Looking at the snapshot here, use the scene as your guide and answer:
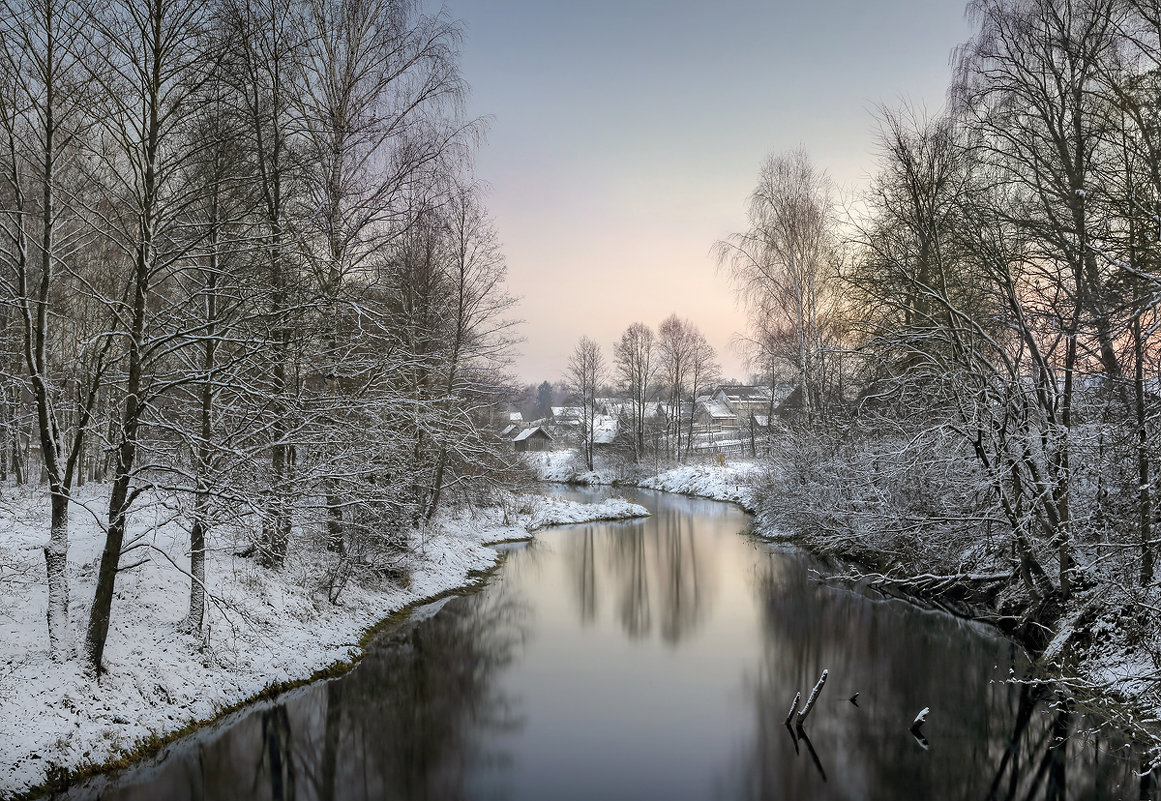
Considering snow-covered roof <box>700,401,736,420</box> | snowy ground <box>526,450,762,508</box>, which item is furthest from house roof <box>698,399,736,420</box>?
snowy ground <box>526,450,762,508</box>

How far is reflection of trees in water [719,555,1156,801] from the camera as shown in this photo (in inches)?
260

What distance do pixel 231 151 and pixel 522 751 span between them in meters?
7.65

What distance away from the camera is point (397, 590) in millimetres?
12852

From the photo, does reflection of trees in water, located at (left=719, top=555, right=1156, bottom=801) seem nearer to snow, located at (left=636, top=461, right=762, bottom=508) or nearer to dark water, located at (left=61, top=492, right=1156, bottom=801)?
dark water, located at (left=61, top=492, right=1156, bottom=801)

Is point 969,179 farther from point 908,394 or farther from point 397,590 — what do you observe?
point 397,590

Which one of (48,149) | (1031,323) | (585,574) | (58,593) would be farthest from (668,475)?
(48,149)

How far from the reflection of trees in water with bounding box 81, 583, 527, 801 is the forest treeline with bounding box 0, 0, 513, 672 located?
1568 mm

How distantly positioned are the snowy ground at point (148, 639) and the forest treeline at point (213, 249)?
335 mm

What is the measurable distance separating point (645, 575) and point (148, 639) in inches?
451

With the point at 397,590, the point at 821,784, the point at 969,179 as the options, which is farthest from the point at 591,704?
the point at 969,179

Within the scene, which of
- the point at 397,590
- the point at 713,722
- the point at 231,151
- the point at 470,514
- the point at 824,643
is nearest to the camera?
the point at 231,151

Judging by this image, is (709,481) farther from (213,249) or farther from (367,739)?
(213,249)

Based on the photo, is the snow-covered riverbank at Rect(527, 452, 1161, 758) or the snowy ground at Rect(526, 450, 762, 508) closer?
the snow-covered riverbank at Rect(527, 452, 1161, 758)

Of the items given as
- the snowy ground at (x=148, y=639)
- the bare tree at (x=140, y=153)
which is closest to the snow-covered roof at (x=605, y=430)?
the snowy ground at (x=148, y=639)
